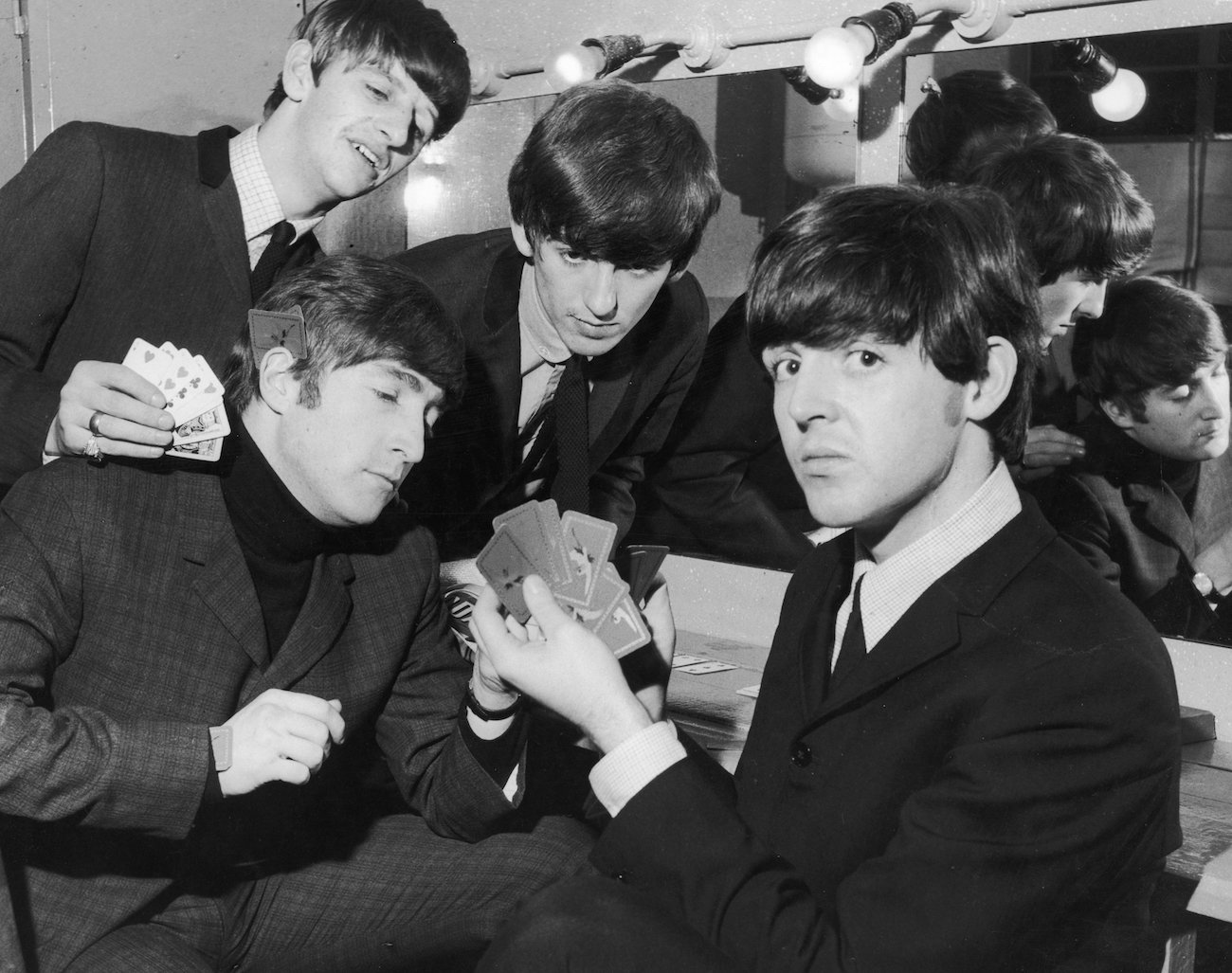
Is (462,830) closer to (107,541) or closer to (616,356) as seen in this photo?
(107,541)

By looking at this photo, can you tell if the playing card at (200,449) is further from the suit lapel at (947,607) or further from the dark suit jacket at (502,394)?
the suit lapel at (947,607)

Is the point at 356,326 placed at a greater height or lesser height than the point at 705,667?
greater

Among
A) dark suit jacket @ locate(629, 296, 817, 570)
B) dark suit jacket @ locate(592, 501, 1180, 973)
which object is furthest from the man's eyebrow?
dark suit jacket @ locate(629, 296, 817, 570)

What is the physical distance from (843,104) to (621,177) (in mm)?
667

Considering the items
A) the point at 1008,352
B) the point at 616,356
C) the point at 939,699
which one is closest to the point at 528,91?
the point at 616,356

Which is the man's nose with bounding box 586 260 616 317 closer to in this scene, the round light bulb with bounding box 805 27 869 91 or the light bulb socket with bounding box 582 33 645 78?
the round light bulb with bounding box 805 27 869 91

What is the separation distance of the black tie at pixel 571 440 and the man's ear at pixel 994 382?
940mm

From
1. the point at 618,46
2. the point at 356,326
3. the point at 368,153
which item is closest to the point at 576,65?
the point at 618,46

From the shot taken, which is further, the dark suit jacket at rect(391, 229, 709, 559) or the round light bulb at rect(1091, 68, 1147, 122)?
the dark suit jacket at rect(391, 229, 709, 559)

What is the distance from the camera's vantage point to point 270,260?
83.1 inches

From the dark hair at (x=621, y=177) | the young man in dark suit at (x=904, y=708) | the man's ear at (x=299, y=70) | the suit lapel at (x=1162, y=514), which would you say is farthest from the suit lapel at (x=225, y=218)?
the suit lapel at (x=1162, y=514)

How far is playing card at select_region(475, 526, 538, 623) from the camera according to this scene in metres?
1.50

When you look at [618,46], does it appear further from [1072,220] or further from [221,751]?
[221,751]

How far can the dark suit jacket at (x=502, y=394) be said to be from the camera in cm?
211
